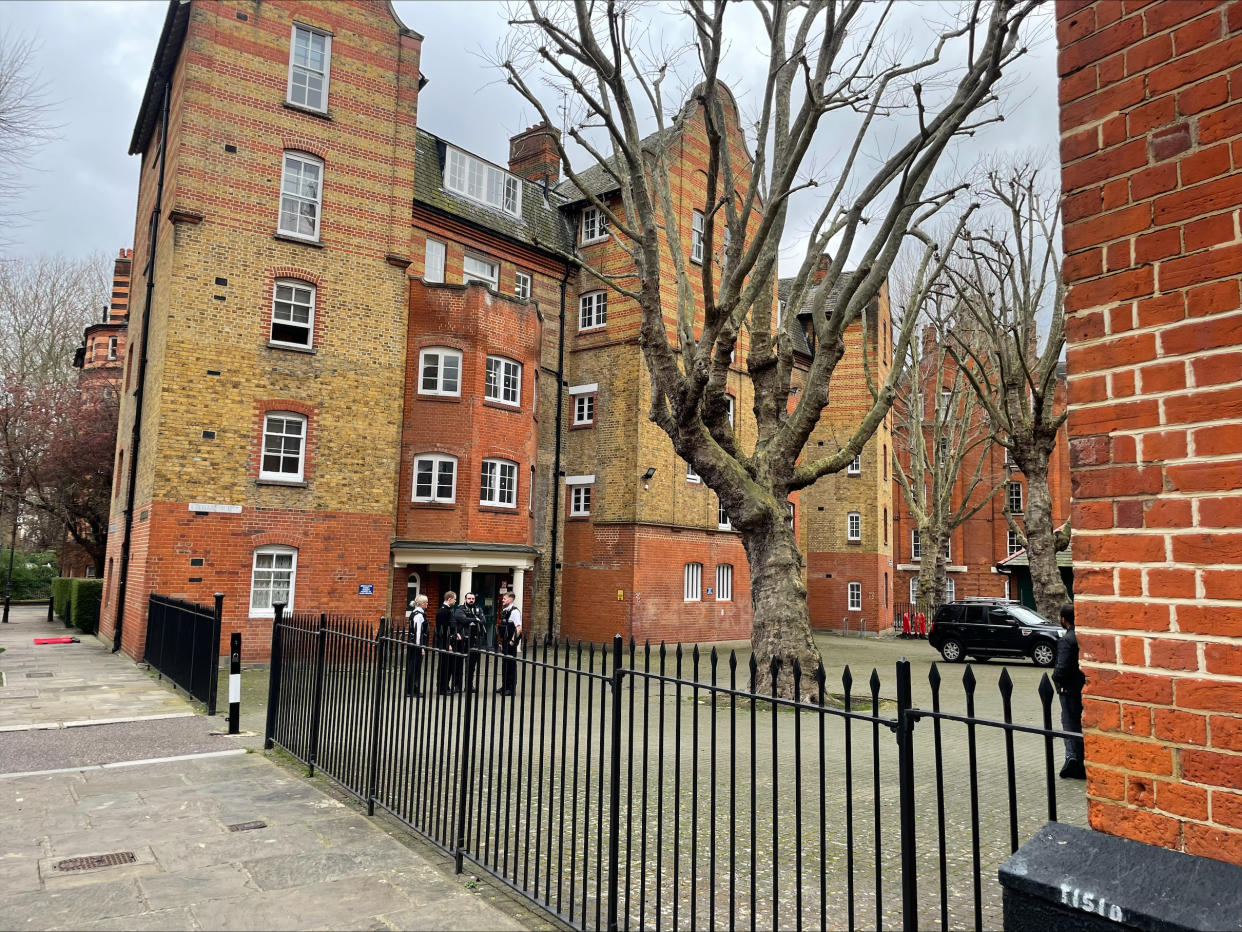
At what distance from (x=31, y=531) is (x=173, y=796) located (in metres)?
48.7

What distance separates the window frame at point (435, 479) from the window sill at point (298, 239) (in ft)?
18.3

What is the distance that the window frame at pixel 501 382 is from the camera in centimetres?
2133

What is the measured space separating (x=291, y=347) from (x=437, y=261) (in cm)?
607

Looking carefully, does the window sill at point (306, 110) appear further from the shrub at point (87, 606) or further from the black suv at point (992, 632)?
the black suv at point (992, 632)

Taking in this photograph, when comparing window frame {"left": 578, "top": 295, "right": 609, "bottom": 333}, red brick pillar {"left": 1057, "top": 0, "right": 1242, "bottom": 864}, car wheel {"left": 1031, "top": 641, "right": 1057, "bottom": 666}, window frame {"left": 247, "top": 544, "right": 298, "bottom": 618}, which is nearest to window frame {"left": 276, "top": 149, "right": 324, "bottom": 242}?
window frame {"left": 247, "top": 544, "right": 298, "bottom": 618}

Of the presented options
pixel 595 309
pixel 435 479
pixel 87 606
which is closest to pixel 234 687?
pixel 435 479

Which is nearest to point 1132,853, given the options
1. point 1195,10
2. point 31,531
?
point 1195,10

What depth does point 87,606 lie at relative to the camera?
80.9 ft

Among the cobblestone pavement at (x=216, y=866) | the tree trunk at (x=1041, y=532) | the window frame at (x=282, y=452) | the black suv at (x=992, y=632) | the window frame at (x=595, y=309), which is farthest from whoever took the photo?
the window frame at (x=595, y=309)

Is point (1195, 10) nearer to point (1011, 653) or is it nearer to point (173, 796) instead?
point (173, 796)

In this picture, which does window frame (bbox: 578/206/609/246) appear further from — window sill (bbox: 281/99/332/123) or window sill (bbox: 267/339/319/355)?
window sill (bbox: 267/339/319/355)

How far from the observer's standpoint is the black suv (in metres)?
Answer: 21.9

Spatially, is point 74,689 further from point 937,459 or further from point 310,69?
point 937,459

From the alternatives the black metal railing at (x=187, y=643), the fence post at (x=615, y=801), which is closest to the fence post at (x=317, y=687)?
the black metal railing at (x=187, y=643)
